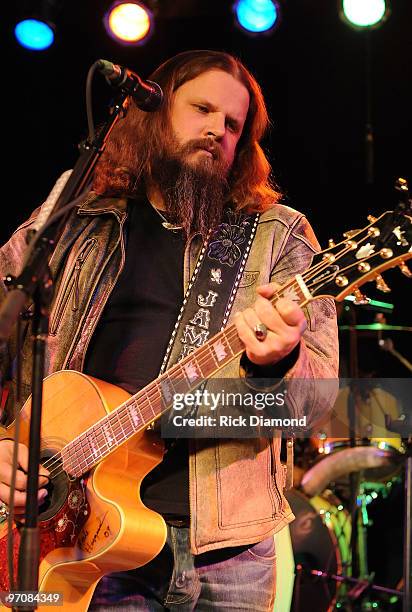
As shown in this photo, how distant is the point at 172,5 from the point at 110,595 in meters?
3.79

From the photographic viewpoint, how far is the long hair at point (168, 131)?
3074 mm

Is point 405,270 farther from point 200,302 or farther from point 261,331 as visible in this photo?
point 200,302

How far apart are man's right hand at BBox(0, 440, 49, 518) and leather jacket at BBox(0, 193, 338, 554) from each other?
36 cm

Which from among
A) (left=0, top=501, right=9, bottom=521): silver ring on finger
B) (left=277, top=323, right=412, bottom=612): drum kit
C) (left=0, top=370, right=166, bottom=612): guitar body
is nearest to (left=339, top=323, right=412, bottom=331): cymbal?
(left=277, top=323, right=412, bottom=612): drum kit

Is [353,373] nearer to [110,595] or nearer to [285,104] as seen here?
[285,104]

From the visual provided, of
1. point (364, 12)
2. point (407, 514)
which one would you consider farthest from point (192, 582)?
point (364, 12)

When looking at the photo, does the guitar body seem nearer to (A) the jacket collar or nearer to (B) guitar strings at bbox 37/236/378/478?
(B) guitar strings at bbox 37/236/378/478

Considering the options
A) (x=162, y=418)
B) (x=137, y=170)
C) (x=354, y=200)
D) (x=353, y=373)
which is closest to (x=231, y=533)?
(x=162, y=418)

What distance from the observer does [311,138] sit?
5.61 metres

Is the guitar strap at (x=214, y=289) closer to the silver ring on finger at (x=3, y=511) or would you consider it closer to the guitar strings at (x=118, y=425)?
the guitar strings at (x=118, y=425)

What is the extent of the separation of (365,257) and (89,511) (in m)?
1.10

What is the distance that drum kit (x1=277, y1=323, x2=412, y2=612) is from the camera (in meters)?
5.33

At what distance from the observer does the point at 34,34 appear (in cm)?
491

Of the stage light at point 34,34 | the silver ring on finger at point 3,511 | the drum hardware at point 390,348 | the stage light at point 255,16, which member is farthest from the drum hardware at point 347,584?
the stage light at point 34,34
